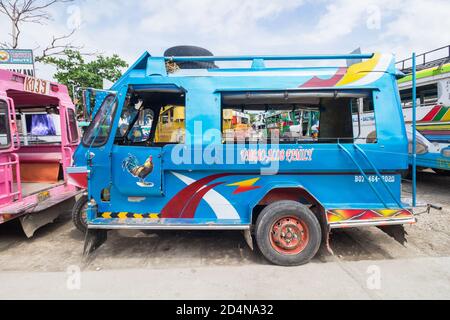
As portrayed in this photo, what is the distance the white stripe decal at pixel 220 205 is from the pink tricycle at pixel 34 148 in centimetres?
281

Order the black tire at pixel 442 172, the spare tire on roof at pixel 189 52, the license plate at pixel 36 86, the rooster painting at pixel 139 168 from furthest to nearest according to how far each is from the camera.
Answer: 1. the black tire at pixel 442 172
2. the license plate at pixel 36 86
3. the spare tire on roof at pixel 189 52
4. the rooster painting at pixel 139 168

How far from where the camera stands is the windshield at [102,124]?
362cm

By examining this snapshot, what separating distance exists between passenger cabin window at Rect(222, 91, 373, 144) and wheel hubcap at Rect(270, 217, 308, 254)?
3.91 ft

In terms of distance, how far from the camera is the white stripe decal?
3.61 meters

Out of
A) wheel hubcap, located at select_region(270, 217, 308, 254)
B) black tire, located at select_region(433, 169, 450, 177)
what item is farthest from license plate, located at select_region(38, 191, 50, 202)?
black tire, located at select_region(433, 169, 450, 177)

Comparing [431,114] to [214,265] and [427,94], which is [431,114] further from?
[214,265]

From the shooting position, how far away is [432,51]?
7633 mm

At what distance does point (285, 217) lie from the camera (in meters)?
3.48

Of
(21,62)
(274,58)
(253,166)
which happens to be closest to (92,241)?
(253,166)

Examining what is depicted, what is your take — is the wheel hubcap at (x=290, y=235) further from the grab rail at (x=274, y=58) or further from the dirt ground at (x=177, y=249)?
the grab rail at (x=274, y=58)

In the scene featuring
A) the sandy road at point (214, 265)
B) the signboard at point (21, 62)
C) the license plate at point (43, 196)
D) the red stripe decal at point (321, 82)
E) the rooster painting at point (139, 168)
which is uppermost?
the signboard at point (21, 62)

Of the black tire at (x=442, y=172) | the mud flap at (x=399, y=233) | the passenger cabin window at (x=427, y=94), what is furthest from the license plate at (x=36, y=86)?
the black tire at (x=442, y=172)

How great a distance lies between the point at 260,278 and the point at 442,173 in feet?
27.7

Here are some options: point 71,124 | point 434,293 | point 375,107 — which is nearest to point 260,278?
point 434,293
